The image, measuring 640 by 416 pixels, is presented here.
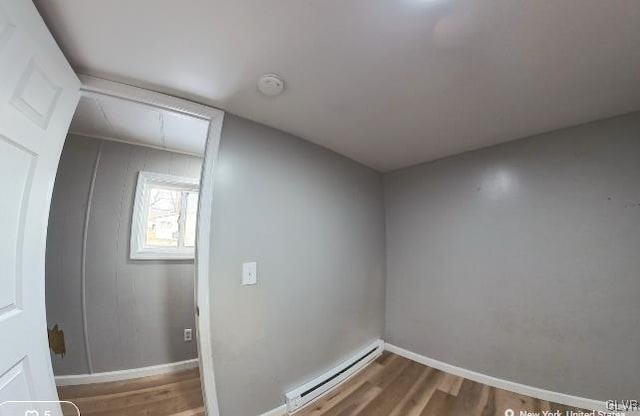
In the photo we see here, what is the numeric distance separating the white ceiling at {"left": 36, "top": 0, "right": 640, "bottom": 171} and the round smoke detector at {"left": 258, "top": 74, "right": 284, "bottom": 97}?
3 centimetres

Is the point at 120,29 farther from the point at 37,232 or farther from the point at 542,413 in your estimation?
the point at 542,413

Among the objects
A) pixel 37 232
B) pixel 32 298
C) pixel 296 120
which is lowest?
pixel 32 298

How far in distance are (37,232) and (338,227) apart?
1.55 metres

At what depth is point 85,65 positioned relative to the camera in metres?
0.91

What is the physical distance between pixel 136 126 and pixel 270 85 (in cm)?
141

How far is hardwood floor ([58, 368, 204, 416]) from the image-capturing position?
1.37 meters

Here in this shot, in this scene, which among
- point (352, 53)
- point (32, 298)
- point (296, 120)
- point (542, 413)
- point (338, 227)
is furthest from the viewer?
point (338, 227)

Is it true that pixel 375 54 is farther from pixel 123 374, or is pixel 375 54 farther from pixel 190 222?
pixel 123 374

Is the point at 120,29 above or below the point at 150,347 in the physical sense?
above

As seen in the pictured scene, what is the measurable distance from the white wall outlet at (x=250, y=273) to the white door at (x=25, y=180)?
73 centimetres

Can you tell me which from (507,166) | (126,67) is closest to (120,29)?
(126,67)

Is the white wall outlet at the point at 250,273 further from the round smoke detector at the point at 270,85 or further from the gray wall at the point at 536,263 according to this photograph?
the gray wall at the point at 536,263

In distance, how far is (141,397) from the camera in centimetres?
151

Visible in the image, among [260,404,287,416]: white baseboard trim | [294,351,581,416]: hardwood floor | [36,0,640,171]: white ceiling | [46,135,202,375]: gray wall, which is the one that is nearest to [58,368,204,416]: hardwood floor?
[46,135,202,375]: gray wall
